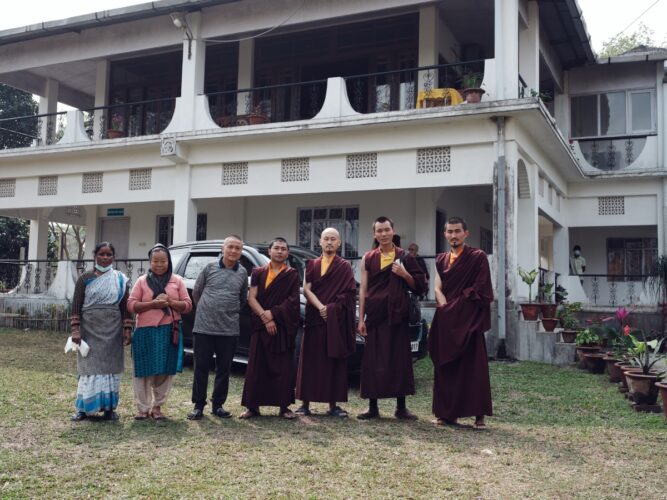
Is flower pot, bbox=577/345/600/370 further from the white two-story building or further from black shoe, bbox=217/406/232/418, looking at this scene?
black shoe, bbox=217/406/232/418

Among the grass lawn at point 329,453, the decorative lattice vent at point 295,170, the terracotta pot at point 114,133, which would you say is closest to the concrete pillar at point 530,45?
the decorative lattice vent at point 295,170

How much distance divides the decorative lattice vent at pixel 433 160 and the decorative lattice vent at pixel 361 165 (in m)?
0.81

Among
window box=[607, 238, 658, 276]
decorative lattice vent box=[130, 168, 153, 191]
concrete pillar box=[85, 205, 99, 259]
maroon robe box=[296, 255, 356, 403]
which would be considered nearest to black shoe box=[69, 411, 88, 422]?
maroon robe box=[296, 255, 356, 403]

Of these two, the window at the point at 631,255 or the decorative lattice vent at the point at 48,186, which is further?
the window at the point at 631,255

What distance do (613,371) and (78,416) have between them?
6292 millimetres

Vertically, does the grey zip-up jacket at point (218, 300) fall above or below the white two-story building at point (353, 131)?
below

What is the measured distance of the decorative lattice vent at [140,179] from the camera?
1292 cm

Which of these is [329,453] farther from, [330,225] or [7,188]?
[7,188]

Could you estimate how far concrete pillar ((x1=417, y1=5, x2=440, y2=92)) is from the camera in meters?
12.0

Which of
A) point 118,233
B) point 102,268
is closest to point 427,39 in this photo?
point 102,268

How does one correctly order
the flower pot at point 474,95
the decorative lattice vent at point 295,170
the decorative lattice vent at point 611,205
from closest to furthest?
the flower pot at point 474,95, the decorative lattice vent at point 295,170, the decorative lattice vent at point 611,205

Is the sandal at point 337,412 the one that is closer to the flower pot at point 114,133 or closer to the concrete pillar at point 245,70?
the concrete pillar at point 245,70

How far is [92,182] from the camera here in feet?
44.2

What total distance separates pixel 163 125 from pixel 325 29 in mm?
4661
